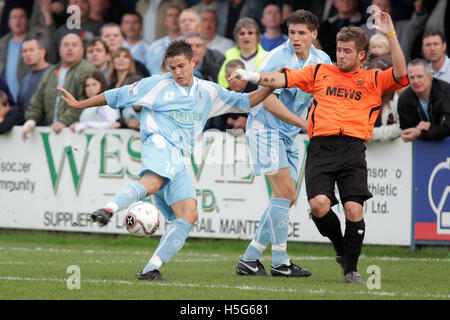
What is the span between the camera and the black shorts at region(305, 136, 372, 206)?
8.00 m

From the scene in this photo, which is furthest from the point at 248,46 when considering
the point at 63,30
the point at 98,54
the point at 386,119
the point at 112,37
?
the point at 63,30

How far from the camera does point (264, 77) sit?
26.1 ft

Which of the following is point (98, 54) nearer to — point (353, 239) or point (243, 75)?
point (243, 75)

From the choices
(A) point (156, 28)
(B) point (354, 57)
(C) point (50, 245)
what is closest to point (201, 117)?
(B) point (354, 57)

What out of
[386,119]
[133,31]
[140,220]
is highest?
[133,31]

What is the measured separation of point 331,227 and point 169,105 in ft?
6.25

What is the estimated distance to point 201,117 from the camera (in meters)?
8.51

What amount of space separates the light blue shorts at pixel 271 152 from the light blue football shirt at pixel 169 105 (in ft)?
1.89

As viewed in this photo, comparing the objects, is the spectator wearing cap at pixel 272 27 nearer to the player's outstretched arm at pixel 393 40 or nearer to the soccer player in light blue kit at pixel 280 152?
the soccer player in light blue kit at pixel 280 152

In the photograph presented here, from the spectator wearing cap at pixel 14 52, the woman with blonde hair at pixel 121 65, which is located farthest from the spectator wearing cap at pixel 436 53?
the spectator wearing cap at pixel 14 52

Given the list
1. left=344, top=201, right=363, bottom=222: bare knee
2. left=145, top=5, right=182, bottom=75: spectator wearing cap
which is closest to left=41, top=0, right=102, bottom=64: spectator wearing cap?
left=145, top=5, right=182, bottom=75: spectator wearing cap

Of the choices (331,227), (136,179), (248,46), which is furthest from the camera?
(248,46)

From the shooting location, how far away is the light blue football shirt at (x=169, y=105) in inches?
327
